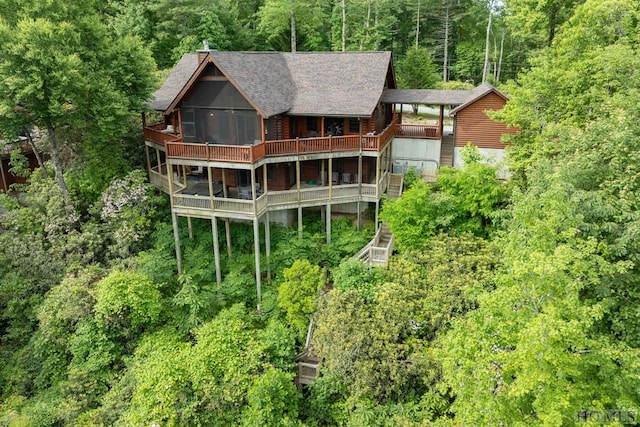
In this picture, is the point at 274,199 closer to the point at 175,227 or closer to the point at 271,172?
the point at 271,172

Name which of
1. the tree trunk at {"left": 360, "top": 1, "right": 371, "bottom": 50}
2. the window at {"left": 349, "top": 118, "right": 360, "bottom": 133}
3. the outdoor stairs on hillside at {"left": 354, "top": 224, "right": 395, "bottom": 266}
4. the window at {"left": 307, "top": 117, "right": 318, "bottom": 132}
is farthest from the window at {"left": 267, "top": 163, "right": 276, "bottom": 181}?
the tree trunk at {"left": 360, "top": 1, "right": 371, "bottom": 50}

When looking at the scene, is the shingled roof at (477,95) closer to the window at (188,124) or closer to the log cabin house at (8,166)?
the window at (188,124)

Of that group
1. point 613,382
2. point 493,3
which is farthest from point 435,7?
point 613,382

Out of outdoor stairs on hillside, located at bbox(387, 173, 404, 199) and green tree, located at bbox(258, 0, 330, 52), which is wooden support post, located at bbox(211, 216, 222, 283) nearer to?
outdoor stairs on hillside, located at bbox(387, 173, 404, 199)

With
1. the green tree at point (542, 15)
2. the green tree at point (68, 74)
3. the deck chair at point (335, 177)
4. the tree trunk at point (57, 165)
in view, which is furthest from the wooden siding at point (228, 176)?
the green tree at point (542, 15)

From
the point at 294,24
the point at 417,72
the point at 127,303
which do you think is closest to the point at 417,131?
the point at 417,72

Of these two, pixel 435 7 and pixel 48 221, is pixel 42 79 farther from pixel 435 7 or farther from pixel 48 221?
pixel 435 7
